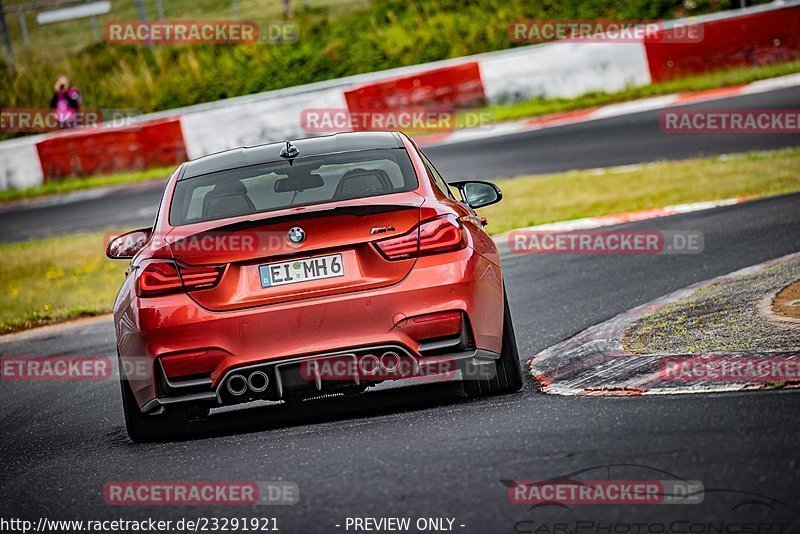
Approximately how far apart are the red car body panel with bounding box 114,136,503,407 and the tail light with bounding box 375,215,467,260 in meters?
0.03

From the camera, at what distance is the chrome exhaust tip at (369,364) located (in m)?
6.12

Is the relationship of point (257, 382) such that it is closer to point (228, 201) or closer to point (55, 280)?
point (228, 201)

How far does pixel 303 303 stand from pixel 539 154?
1330 centimetres

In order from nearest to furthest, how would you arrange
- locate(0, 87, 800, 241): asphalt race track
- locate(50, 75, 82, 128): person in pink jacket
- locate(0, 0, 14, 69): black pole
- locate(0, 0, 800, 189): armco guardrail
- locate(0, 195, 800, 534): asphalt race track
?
locate(0, 195, 800, 534): asphalt race track
locate(0, 87, 800, 241): asphalt race track
locate(0, 0, 800, 189): armco guardrail
locate(50, 75, 82, 128): person in pink jacket
locate(0, 0, 14, 69): black pole

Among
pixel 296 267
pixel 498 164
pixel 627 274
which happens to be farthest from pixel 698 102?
pixel 296 267

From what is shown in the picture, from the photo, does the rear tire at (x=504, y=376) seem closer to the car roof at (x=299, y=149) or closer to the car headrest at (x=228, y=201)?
the car roof at (x=299, y=149)

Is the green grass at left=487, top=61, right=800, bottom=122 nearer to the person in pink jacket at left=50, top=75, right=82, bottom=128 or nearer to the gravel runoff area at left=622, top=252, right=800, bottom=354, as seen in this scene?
the person in pink jacket at left=50, top=75, right=82, bottom=128

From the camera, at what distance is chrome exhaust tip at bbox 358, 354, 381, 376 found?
6125 mm

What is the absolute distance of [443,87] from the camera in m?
22.9

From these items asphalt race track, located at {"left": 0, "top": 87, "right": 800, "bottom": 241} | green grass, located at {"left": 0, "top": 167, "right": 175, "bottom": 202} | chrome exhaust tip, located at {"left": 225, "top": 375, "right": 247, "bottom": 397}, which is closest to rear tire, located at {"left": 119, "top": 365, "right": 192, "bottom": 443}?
chrome exhaust tip, located at {"left": 225, "top": 375, "right": 247, "bottom": 397}

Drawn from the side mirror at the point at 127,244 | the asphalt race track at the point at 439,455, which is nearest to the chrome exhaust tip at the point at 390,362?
the asphalt race track at the point at 439,455

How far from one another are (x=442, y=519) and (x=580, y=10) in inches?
966

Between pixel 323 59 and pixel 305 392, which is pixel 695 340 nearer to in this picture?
pixel 305 392

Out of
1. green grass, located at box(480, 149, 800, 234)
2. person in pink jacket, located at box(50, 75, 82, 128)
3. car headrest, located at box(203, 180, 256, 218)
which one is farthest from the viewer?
person in pink jacket, located at box(50, 75, 82, 128)
